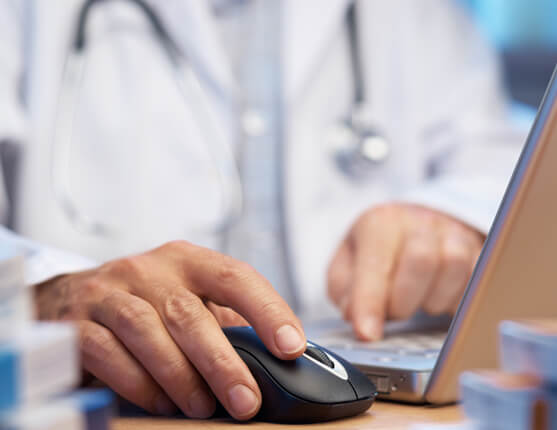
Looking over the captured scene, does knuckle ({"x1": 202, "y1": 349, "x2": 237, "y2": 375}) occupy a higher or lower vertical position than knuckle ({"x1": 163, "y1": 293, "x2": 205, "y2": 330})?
lower

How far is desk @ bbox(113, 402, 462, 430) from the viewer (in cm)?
37

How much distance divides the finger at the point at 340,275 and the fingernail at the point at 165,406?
349 mm

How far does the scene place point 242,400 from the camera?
1.24 ft

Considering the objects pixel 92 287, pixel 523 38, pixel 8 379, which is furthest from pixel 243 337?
pixel 523 38

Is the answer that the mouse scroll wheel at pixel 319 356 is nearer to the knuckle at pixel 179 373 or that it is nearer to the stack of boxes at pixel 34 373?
the knuckle at pixel 179 373

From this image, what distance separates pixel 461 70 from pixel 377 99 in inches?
12.4

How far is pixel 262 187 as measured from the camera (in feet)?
3.34

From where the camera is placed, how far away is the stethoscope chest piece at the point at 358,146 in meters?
0.95

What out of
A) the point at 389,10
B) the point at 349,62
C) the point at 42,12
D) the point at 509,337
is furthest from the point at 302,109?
the point at 509,337

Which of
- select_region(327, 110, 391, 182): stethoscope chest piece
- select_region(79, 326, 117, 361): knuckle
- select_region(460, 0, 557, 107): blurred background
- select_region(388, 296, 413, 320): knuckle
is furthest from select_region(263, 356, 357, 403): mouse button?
select_region(460, 0, 557, 107): blurred background

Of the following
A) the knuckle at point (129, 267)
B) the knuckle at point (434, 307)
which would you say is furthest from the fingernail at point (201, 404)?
the knuckle at point (434, 307)

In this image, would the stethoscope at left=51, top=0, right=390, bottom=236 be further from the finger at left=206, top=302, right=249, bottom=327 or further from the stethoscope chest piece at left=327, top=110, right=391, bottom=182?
the finger at left=206, top=302, right=249, bottom=327

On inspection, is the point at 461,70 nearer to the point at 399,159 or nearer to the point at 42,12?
Answer: the point at 399,159

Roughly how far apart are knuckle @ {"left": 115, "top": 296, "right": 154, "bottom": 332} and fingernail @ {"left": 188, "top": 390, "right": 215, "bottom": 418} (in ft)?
0.18
